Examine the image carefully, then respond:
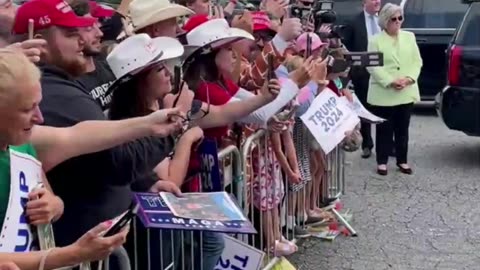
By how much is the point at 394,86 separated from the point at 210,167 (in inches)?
211

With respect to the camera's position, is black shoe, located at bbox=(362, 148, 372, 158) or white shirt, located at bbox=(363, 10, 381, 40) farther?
white shirt, located at bbox=(363, 10, 381, 40)

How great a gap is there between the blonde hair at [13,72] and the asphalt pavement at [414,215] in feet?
13.1

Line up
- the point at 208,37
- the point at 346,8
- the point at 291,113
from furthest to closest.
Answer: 1. the point at 346,8
2. the point at 291,113
3. the point at 208,37

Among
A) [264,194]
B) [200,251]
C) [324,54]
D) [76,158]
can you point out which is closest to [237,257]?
[200,251]

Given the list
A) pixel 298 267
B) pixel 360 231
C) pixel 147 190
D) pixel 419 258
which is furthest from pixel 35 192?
pixel 360 231

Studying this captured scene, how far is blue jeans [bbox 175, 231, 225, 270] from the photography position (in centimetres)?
462

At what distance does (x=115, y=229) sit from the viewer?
2.96m

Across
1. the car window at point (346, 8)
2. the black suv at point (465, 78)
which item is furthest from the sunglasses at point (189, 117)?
the car window at point (346, 8)

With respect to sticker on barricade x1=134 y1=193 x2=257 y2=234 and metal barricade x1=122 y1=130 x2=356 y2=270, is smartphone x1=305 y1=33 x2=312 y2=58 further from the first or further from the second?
sticker on barricade x1=134 y1=193 x2=257 y2=234

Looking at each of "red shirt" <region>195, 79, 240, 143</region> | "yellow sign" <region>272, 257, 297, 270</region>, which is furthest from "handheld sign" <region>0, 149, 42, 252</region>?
"yellow sign" <region>272, 257, 297, 270</region>

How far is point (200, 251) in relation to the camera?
465cm

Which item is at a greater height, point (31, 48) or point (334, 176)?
point (31, 48)

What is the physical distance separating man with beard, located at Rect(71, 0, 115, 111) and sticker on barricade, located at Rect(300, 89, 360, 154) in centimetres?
225

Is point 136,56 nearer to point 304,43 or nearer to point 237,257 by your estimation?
point 237,257
